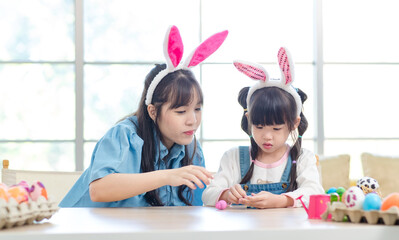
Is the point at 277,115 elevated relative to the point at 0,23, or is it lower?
lower

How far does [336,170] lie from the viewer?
3170 millimetres

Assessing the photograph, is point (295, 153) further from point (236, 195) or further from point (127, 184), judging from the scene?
point (127, 184)

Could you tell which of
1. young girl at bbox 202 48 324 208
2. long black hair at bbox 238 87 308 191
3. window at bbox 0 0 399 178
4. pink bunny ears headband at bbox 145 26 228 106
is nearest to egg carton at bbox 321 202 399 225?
young girl at bbox 202 48 324 208

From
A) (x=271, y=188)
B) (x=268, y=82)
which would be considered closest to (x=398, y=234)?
(x=271, y=188)

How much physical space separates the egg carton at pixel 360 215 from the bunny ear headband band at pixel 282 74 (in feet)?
2.17

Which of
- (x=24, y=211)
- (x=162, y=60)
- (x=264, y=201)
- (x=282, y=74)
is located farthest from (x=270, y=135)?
(x=162, y=60)

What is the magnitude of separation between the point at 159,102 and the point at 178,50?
0.20 meters

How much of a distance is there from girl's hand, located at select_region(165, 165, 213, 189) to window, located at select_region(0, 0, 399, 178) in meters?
3.46

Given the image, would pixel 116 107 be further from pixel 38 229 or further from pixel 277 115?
pixel 38 229

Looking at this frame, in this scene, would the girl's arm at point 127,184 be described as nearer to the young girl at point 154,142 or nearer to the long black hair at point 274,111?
the young girl at point 154,142

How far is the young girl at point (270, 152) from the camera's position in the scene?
1607 mm

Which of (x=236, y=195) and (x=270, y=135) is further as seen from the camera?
(x=270, y=135)

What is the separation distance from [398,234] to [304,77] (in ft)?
13.7

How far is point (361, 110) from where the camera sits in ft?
16.1
